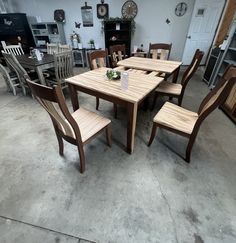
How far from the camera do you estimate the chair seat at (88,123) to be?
58.3 inches

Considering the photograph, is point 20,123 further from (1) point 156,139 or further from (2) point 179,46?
(2) point 179,46

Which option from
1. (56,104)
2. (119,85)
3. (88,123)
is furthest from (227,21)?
(56,104)

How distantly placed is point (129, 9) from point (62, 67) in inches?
124

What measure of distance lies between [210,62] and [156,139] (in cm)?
294

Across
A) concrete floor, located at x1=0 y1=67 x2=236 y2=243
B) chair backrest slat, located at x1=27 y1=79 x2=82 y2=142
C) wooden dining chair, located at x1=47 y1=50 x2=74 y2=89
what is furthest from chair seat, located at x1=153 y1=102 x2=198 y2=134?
wooden dining chair, located at x1=47 y1=50 x2=74 y2=89

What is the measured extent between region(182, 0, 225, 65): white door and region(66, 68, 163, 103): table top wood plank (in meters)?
3.62

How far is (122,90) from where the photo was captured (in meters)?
1.57

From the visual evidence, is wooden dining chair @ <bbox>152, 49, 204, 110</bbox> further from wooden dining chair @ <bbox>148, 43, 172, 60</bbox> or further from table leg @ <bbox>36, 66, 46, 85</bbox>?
table leg @ <bbox>36, 66, 46, 85</bbox>

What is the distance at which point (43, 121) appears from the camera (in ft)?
8.09

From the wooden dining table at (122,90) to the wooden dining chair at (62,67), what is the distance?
1103mm

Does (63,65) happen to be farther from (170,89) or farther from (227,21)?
(227,21)

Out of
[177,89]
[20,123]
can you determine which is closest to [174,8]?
[177,89]

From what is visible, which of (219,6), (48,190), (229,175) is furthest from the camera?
(219,6)

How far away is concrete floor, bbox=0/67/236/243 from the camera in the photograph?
3.91 feet
